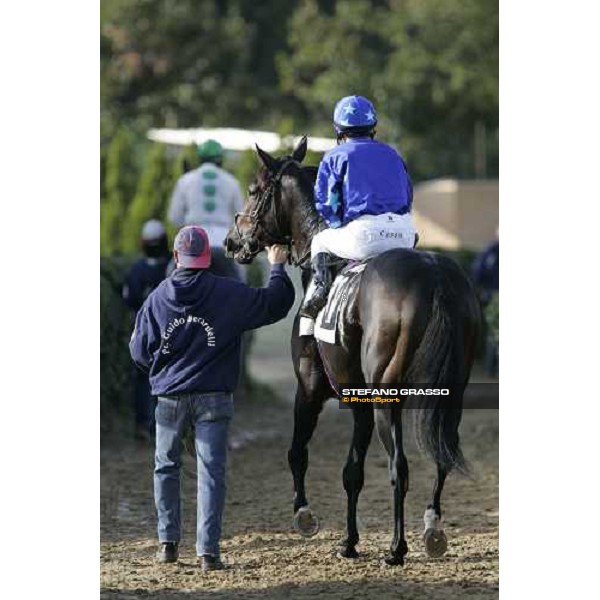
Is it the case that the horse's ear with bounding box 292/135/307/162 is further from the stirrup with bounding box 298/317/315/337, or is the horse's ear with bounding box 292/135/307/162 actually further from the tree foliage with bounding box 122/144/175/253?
the tree foliage with bounding box 122/144/175/253

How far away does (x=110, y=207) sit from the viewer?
16.4 metres

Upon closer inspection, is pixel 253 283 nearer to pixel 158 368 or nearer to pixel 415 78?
pixel 158 368

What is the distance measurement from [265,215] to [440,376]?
1312mm

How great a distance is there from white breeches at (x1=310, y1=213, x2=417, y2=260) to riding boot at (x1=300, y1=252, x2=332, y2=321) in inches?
3.0

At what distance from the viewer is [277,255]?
21.1ft

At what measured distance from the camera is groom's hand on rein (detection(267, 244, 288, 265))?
20.9 feet

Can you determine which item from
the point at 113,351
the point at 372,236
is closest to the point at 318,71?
the point at 113,351

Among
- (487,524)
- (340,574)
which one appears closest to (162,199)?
(487,524)

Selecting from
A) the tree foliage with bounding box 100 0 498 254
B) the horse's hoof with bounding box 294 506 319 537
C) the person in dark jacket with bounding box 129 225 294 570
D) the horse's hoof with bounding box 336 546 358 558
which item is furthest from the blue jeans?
the tree foliage with bounding box 100 0 498 254

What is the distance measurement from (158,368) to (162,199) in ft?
28.7

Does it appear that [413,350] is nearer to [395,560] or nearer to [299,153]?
[395,560]

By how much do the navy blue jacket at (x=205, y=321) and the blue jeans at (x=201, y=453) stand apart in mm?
83

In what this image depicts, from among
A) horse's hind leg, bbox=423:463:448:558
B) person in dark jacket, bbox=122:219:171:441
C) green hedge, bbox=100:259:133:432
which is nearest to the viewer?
horse's hind leg, bbox=423:463:448:558

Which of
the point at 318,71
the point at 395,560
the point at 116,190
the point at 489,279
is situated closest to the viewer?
the point at 395,560
